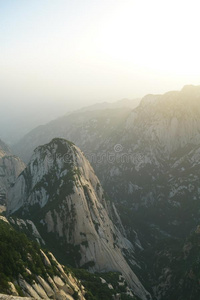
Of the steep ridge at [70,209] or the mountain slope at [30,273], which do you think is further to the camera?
the steep ridge at [70,209]

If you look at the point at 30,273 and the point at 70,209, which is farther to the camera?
the point at 70,209

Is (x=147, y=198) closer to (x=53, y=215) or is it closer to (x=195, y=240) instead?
(x=195, y=240)

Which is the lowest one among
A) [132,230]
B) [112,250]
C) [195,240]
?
[132,230]

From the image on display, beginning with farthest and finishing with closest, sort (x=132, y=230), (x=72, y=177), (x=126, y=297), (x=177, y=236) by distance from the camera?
(x=177, y=236) → (x=132, y=230) → (x=72, y=177) → (x=126, y=297)

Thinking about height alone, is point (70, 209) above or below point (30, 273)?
below

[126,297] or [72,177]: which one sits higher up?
[72,177]

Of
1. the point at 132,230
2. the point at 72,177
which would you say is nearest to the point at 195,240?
the point at 132,230

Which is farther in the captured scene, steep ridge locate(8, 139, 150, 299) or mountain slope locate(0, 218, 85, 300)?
steep ridge locate(8, 139, 150, 299)

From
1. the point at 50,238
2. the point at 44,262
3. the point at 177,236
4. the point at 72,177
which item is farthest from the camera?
the point at 177,236
